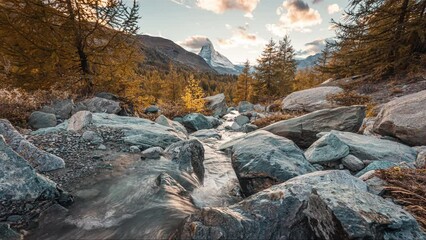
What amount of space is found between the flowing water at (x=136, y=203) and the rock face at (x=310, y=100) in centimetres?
1003

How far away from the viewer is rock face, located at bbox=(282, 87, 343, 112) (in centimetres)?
1373

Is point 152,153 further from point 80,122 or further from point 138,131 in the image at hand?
point 80,122

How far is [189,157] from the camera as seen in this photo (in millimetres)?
5523

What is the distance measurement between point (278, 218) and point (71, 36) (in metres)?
10.3

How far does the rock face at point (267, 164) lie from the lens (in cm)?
450

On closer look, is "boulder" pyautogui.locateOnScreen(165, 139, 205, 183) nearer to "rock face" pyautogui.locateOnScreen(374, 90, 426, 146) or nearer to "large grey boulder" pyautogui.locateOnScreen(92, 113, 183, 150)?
"large grey boulder" pyautogui.locateOnScreen(92, 113, 183, 150)

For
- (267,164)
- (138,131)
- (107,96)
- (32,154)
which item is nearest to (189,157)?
(267,164)

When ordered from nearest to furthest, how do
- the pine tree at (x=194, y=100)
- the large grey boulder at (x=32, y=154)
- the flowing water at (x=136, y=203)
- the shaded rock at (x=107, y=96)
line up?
the flowing water at (x=136, y=203) < the large grey boulder at (x=32, y=154) < the shaded rock at (x=107, y=96) < the pine tree at (x=194, y=100)

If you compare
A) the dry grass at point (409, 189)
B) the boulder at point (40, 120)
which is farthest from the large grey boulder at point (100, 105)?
the dry grass at point (409, 189)

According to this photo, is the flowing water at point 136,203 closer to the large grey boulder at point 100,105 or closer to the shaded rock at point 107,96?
the large grey boulder at point 100,105

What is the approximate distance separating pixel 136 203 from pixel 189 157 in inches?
71.8

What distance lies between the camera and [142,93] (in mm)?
12016

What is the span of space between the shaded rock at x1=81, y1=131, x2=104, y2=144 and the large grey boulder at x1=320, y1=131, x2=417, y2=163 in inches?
233

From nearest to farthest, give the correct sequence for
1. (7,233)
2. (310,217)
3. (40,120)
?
(310,217), (7,233), (40,120)
